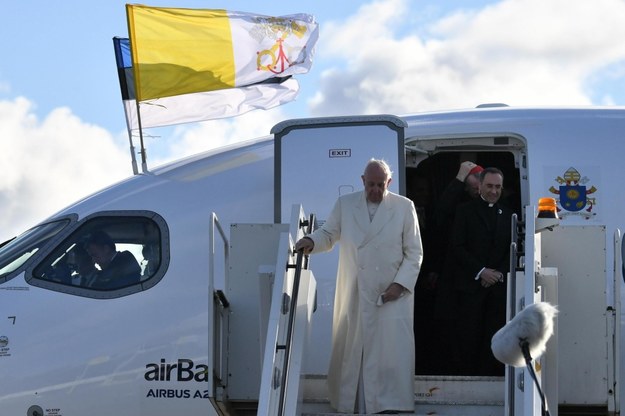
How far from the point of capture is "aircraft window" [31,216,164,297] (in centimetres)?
1005

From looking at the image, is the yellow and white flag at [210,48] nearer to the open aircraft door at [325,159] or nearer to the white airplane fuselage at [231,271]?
the white airplane fuselage at [231,271]

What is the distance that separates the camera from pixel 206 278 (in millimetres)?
9945

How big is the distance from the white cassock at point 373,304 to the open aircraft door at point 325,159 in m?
0.93

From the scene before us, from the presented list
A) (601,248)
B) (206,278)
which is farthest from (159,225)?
(601,248)

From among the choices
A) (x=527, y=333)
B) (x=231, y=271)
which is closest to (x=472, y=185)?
(x=231, y=271)

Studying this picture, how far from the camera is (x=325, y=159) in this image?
998 cm

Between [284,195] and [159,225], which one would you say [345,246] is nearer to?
[284,195]

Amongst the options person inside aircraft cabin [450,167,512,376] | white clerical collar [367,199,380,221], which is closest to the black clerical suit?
person inside aircraft cabin [450,167,512,376]

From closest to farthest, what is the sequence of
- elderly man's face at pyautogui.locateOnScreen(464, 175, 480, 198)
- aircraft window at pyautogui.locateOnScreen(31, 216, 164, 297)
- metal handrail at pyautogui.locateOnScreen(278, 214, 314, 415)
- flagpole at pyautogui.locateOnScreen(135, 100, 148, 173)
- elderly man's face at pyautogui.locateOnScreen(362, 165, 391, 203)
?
1. metal handrail at pyautogui.locateOnScreen(278, 214, 314, 415)
2. elderly man's face at pyautogui.locateOnScreen(362, 165, 391, 203)
3. aircraft window at pyautogui.locateOnScreen(31, 216, 164, 297)
4. elderly man's face at pyautogui.locateOnScreen(464, 175, 480, 198)
5. flagpole at pyautogui.locateOnScreen(135, 100, 148, 173)

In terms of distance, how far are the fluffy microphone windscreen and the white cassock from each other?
2767mm

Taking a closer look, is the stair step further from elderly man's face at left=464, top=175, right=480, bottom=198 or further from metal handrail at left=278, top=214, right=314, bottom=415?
elderly man's face at left=464, top=175, right=480, bottom=198

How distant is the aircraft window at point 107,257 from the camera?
10.0m

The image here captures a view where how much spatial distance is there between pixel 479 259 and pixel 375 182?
136 cm

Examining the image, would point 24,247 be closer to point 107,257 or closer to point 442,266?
point 107,257
